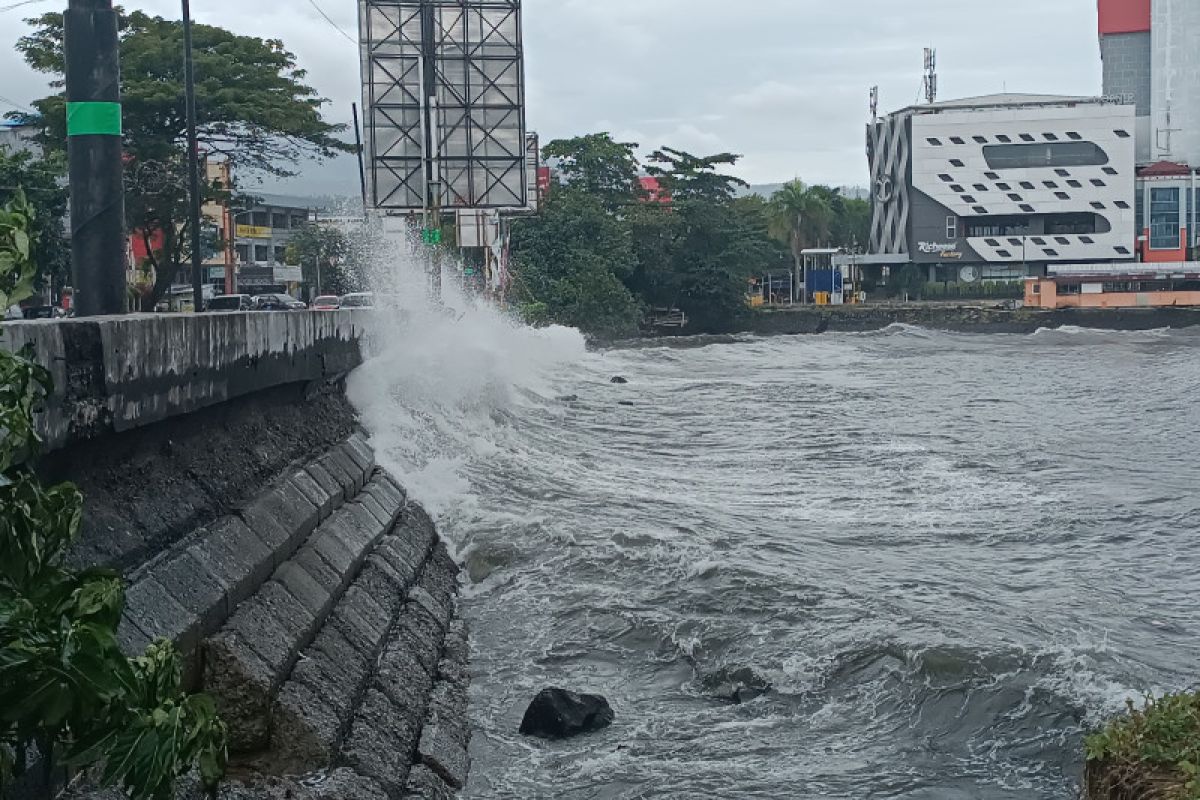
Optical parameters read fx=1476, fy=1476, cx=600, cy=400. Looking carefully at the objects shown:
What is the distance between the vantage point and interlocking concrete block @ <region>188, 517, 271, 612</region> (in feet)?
20.8

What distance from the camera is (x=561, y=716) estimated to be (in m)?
7.68

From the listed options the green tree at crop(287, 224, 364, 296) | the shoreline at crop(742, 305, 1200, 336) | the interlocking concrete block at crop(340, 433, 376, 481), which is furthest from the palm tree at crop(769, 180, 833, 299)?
the interlocking concrete block at crop(340, 433, 376, 481)

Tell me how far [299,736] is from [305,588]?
5.59ft

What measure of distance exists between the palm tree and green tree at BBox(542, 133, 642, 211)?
25.1m

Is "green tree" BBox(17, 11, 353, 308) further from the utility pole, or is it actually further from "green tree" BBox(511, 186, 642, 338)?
"green tree" BBox(511, 186, 642, 338)

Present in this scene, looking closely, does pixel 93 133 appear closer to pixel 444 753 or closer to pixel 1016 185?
pixel 444 753

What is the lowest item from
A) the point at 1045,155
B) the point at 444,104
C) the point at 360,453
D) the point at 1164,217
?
the point at 360,453

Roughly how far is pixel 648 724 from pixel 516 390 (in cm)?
2062

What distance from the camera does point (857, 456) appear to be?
19906mm

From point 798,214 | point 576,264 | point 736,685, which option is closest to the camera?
point 736,685

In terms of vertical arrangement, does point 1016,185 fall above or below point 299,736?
above

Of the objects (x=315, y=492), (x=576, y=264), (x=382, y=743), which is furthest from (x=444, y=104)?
(x=576, y=264)

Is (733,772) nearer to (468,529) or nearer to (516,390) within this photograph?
(468,529)

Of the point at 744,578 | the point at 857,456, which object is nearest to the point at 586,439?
the point at 857,456
